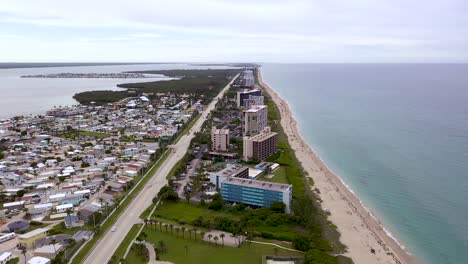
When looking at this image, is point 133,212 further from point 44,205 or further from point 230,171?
point 230,171

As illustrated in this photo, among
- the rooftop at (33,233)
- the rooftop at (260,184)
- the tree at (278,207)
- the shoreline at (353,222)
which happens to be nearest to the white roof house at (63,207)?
the rooftop at (33,233)

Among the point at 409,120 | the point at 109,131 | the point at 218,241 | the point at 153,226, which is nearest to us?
the point at 218,241

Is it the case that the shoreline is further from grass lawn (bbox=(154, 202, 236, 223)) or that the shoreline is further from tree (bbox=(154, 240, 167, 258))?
tree (bbox=(154, 240, 167, 258))

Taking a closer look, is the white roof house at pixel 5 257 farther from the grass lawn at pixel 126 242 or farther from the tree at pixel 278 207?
the tree at pixel 278 207

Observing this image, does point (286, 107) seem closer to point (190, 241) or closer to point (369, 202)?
point (369, 202)

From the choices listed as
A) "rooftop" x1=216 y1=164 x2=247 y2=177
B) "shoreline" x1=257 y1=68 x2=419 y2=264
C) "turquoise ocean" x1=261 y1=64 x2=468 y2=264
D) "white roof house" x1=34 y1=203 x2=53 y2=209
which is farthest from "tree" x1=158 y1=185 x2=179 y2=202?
"turquoise ocean" x1=261 y1=64 x2=468 y2=264

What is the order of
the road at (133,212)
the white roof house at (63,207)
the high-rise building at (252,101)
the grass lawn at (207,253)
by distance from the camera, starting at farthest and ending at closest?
1. the high-rise building at (252,101)
2. the white roof house at (63,207)
3. the road at (133,212)
4. the grass lawn at (207,253)

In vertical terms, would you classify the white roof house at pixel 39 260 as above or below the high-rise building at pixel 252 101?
below

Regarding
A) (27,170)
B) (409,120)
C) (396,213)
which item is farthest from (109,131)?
(409,120)
